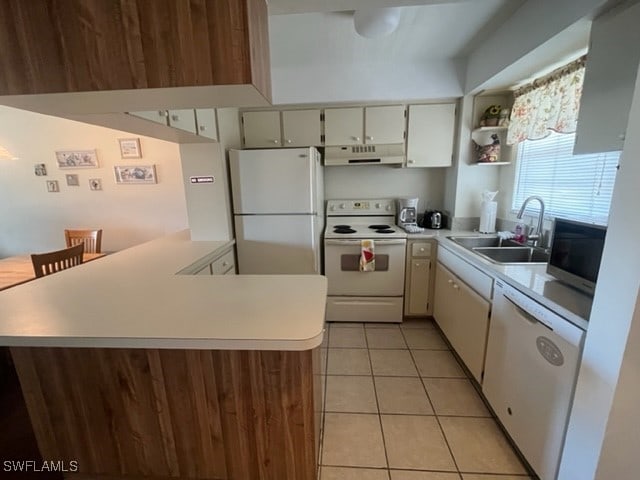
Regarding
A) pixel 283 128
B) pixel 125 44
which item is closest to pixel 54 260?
pixel 125 44

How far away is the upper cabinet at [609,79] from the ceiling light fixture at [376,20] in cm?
95

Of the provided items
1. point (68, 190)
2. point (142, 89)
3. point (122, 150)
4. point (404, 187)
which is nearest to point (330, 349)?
point (404, 187)

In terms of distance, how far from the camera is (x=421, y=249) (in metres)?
2.58

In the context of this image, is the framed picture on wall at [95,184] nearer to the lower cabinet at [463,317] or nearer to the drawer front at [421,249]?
the drawer front at [421,249]

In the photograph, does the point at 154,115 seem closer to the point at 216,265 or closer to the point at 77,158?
the point at 216,265

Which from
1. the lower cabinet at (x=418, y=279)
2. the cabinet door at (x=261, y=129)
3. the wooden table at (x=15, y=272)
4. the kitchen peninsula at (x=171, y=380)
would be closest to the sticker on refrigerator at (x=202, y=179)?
the cabinet door at (x=261, y=129)

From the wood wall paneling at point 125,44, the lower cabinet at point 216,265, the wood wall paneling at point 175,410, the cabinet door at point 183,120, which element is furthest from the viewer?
the lower cabinet at point 216,265

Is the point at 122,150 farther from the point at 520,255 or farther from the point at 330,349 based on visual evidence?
the point at 520,255

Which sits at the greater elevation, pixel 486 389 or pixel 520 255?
pixel 520 255

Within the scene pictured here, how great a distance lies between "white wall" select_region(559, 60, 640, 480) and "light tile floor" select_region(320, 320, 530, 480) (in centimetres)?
53

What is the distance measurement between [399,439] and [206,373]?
1149 mm

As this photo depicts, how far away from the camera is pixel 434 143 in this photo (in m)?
2.72

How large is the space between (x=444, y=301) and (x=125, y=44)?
2.50 metres

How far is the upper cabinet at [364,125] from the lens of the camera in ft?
8.85
